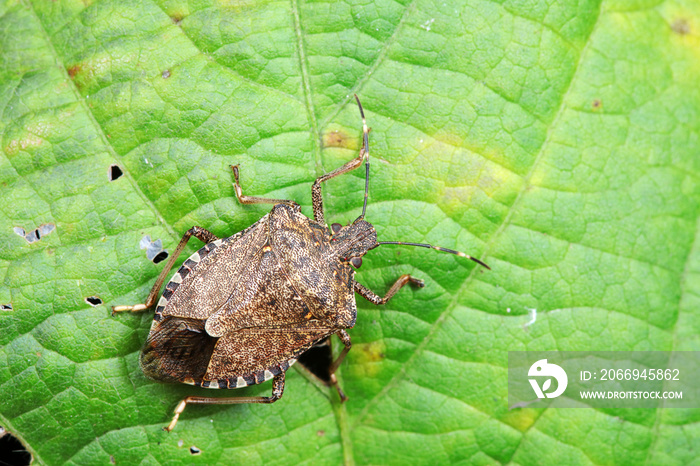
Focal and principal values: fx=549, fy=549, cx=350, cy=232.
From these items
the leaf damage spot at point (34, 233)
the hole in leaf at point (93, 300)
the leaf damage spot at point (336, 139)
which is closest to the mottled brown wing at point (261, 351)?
the hole in leaf at point (93, 300)

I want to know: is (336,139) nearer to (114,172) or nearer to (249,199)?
(249,199)

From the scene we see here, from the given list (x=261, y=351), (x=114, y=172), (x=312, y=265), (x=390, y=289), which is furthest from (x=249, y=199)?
(x=390, y=289)

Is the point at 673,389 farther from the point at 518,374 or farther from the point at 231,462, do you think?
the point at 231,462

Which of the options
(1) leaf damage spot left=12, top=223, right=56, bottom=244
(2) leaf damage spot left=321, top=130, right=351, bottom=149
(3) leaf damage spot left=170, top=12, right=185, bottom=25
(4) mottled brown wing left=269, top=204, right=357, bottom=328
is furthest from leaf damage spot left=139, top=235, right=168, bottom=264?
(3) leaf damage spot left=170, top=12, right=185, bottom=25

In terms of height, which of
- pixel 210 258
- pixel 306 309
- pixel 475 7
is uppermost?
pixel 475 7

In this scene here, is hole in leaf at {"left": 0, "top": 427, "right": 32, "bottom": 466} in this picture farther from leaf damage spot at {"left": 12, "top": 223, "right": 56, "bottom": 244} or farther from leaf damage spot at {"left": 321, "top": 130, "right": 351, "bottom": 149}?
leaf damage spot at {"left": 321, "top": 130, "right": 351, "bottom": 149}

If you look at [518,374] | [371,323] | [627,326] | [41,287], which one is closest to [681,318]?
[627,326]

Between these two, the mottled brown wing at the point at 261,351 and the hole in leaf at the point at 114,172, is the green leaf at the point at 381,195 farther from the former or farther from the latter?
the mottled brown wing at the point at 261,351

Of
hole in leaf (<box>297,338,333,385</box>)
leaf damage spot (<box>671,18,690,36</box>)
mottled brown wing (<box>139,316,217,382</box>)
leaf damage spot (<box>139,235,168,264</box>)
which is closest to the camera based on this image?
mottled brown wing (<box>139,316,217,382</box>)
